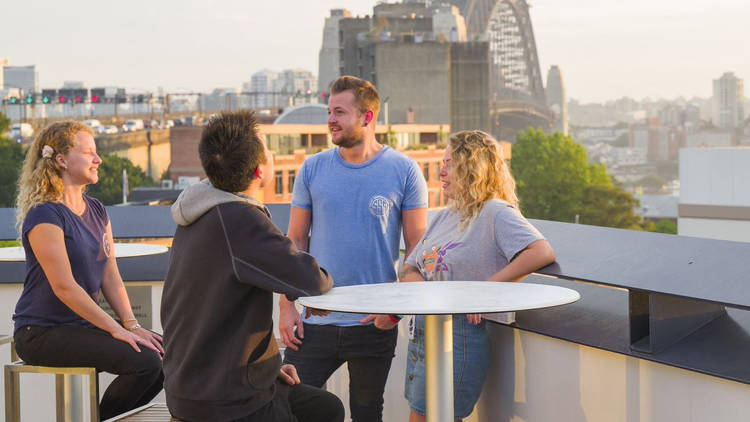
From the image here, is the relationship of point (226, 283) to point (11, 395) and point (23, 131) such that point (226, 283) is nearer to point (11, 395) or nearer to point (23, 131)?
point (11, 395)

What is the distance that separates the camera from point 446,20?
118 m

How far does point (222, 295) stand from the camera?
8.84 ft

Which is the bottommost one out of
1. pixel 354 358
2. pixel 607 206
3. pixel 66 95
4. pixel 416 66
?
pixel 607 206

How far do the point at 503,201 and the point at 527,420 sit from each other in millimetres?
869

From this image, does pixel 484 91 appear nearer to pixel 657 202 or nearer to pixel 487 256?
pixel 657 202

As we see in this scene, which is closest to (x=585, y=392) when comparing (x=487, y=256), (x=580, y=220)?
(x=487, y=256)

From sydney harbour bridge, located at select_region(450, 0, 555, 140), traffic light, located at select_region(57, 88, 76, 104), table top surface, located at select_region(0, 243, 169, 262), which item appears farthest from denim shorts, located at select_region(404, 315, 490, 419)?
sydney harbour bridge, located at select_region(450, 0, 555, 140)

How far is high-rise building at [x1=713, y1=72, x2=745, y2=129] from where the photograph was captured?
600 ft

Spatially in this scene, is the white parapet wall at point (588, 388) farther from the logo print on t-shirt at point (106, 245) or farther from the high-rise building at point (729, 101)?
the high-rise building at point (729, 101)

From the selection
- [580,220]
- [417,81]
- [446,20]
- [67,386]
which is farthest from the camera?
[446,20]

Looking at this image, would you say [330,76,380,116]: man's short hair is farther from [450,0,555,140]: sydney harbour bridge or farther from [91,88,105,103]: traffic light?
[450,0,555,140]: sydney harbour bridge

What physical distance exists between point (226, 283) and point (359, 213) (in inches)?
47.0

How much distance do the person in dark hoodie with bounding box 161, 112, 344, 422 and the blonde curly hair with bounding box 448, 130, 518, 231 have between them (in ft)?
3.18

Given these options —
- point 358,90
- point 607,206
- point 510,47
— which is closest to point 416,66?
point 607,206
